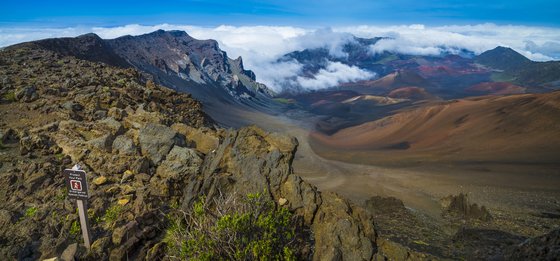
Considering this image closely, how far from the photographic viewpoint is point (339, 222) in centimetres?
886

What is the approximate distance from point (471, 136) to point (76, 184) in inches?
1310

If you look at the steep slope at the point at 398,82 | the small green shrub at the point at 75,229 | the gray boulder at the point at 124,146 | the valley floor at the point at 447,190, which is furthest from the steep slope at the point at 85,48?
the steep slope at the point at 398,82

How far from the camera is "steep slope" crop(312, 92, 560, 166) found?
28594 mm

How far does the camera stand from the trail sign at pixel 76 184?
779cm

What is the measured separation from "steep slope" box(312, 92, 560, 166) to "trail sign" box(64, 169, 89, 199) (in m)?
26.1

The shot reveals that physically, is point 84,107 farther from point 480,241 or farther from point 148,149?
point 480,241

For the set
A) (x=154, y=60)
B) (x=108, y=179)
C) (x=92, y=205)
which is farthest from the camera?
(x=154, y=60)

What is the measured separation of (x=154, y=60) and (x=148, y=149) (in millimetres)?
65439

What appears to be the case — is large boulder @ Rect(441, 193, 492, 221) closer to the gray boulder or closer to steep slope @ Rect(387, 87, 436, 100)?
the gray boulder

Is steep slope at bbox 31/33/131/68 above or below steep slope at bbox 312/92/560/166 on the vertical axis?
above

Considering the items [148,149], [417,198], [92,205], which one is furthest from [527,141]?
[92,205]

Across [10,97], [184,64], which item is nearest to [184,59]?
[184,64]

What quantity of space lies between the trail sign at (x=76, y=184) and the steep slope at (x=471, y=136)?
85.5 ft

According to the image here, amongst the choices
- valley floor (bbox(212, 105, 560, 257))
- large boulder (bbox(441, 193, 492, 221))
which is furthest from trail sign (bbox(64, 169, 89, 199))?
large boulder (bbox(441, 193, 492, 221))
